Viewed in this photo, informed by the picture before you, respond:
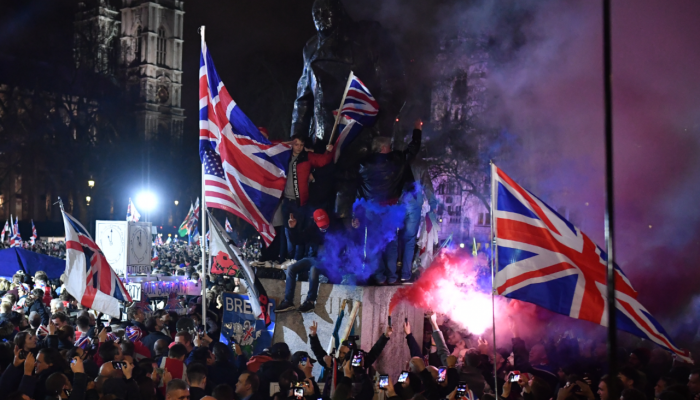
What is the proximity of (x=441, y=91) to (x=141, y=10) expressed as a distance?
10131 centimetres

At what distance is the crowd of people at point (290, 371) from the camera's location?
20.8 feet

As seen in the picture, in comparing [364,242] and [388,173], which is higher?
[388,173]

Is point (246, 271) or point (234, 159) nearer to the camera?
point (246, 271)

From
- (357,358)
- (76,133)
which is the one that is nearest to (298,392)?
(357,358)

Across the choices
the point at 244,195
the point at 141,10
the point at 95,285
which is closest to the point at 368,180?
the point at 244,195

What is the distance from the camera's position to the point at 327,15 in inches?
445

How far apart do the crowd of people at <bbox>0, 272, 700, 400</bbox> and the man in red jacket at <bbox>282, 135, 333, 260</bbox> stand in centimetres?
215

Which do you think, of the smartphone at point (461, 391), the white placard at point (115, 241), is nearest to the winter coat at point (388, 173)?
the smartphone at point (461, 391)

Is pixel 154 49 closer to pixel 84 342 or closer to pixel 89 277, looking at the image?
pixel 89 277

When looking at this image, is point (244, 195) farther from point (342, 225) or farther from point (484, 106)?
point (484, 106)

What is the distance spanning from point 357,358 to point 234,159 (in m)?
3.91

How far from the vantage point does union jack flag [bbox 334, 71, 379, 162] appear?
10250mm

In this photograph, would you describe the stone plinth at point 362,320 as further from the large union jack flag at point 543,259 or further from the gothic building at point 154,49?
the gothic building at point 154,49

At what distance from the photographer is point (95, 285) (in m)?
10.2
